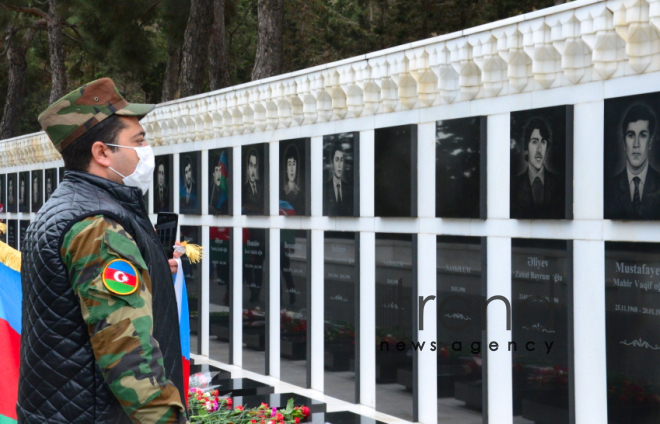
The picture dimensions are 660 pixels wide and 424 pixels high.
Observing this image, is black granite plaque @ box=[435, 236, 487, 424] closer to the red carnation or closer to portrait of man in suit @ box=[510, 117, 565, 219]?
portrait of man in suit @ box=[510, 117, 565, 219]

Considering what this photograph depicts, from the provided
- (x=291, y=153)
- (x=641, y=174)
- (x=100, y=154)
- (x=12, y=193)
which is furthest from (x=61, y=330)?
(x=12, y=193)

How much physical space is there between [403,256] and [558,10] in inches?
99.4

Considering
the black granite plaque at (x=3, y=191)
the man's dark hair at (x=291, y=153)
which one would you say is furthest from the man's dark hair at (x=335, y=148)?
the black granite plaque at (x=3, y=191)

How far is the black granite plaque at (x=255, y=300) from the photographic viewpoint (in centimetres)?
959

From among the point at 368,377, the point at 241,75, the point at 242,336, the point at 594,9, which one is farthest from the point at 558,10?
the point at 241,75

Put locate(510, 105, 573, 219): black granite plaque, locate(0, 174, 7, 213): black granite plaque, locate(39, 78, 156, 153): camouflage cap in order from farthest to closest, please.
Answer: locate(0, 174, 7, 213): black granite plaque < locate(510, 105, 573, 219): black granite plaque < locate(39, 78, 156, 153): camouflage cap

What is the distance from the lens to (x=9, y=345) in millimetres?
4363

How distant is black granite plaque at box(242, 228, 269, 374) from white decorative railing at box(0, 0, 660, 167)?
132cm

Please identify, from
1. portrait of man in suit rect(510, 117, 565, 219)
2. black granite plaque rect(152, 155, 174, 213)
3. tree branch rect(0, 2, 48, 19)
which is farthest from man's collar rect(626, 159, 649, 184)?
tree branch rect(0, 2, 48, 19)

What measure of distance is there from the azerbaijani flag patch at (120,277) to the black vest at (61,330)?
154 millimetres

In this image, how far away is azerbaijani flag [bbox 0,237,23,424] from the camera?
14.2 ft

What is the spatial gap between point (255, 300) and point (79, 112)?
7506mm

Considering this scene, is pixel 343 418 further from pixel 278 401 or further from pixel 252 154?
pixel 252 154

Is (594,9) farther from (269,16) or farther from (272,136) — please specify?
(269,16)
